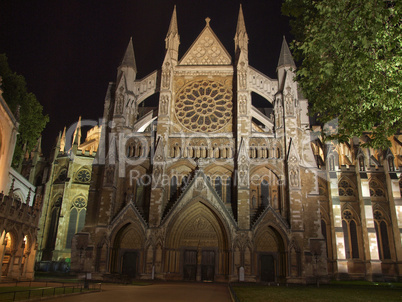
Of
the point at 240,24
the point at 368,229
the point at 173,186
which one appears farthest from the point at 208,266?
the point at 240,24

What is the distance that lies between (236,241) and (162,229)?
5712 millimetres

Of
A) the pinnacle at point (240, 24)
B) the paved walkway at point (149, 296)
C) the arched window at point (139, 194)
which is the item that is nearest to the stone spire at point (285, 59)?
the pinnacle at point (240, 24)

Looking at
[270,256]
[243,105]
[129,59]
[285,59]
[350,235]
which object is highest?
[129,59]

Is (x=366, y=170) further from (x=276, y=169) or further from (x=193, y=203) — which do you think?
(x=193, y=203)

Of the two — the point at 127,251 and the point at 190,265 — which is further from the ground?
the point at 127,251

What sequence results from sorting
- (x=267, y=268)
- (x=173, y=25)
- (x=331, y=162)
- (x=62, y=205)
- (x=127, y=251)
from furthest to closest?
(x=331, y=162), (x=62, y=205), (x=173, y=25), (x=127, y=251), (x=267, y=268)

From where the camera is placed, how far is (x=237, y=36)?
109 feet

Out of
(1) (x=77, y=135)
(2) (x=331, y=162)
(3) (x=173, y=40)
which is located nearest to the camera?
(3) (x=173, y=40)

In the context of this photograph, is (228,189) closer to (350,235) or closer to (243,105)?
(243,105)

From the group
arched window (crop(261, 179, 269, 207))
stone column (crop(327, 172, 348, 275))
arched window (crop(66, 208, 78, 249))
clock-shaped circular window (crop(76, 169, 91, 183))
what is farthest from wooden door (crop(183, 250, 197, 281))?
clock-shaped circular window (crop(76, 169, 91, 183))

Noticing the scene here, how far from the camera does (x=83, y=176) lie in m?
37.6

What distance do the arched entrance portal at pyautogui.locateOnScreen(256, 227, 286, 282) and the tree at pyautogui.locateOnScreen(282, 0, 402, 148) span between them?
14.0m

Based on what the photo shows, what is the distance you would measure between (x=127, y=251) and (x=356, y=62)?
2189 centimetres

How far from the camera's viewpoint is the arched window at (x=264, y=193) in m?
28.5
